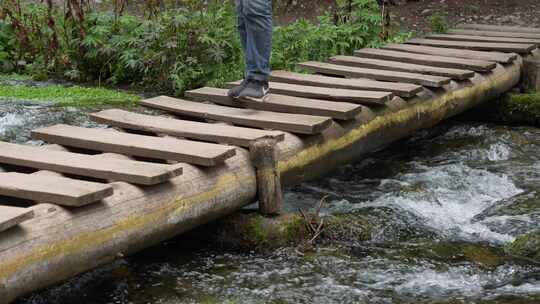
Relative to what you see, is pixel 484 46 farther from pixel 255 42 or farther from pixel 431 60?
pixel 255 42

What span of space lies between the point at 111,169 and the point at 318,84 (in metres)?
3.01

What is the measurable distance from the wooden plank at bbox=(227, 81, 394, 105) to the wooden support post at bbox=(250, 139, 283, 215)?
1343 mm

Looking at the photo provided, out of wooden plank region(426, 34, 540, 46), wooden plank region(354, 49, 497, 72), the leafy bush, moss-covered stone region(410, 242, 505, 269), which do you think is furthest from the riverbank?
the leafy bush

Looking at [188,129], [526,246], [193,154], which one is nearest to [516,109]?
[526,246]

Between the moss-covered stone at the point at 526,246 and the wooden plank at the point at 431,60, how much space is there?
126 inches

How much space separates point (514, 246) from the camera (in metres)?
5.48

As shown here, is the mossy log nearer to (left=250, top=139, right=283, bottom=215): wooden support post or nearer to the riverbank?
(left=250, top=139, right=283, bottom=215): wooden support post

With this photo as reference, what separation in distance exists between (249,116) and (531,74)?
410cm

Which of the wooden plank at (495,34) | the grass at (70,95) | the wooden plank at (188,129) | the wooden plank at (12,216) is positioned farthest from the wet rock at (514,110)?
the wooden plank at (12,216)

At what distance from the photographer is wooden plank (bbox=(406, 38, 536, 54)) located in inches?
369

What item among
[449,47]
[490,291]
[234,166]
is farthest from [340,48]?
[490,291]

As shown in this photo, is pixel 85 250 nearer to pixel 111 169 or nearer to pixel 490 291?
pixel 111 169

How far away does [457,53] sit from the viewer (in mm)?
9117

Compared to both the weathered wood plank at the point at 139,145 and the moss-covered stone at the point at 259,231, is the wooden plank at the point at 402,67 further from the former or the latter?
the weathered wood plank at the point at 139,145
